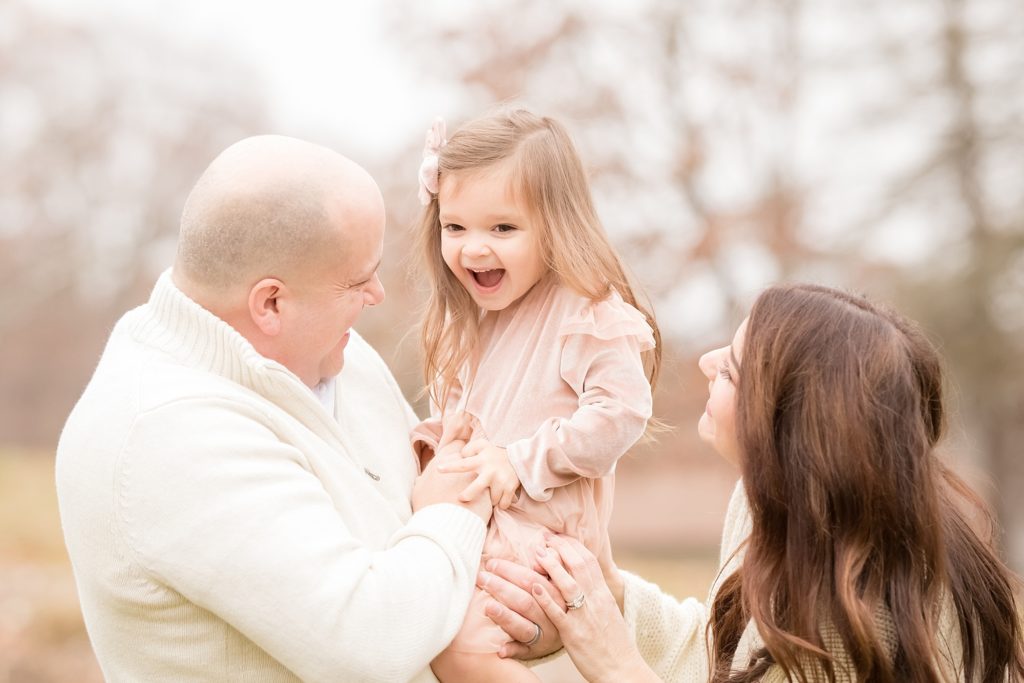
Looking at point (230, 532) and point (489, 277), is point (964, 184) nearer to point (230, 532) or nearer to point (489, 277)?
point (489, 277)

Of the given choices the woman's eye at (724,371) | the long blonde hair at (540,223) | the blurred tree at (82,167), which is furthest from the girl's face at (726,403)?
the blurred tree at (82,167)

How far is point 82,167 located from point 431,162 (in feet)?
54.0

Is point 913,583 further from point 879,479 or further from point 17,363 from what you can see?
point 17,363

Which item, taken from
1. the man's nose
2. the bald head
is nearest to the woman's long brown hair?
the man's nose

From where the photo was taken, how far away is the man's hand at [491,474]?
279 cm

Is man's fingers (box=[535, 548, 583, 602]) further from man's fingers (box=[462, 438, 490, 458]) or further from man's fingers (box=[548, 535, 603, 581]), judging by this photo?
man's fingers (box=[462, 438, 490, 458])

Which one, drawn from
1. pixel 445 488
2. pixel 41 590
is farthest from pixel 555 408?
pixel 41 590

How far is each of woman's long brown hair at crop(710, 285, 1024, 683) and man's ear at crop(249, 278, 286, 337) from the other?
113cm

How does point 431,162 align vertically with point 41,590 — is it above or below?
above

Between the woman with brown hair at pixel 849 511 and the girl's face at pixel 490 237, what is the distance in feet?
1.97

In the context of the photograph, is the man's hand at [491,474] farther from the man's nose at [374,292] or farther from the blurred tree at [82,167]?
the blurred tree at [82,167]

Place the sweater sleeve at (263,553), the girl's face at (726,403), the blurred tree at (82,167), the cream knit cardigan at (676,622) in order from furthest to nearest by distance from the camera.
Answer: the blurred tree at (82,167) → the cream knit cardigan at (676,622) → the girl's face at (726,403) → the sweater sleeve at (263,553)

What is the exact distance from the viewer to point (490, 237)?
2.95 m

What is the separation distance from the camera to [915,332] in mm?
2717
